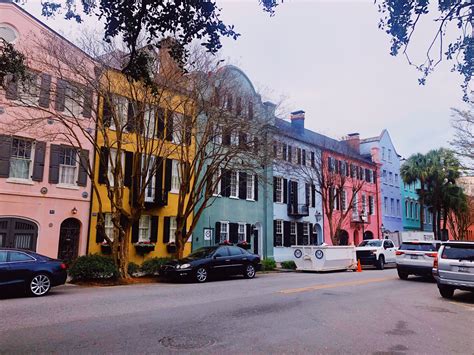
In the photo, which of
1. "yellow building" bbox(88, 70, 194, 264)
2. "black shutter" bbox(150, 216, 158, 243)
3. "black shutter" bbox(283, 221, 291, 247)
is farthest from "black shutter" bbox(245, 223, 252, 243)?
"black shutter" bbox(150, 216, 158, 243)

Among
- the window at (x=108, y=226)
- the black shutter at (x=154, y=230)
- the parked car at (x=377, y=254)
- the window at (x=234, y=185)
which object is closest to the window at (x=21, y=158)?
the window at (x=108, y=226)

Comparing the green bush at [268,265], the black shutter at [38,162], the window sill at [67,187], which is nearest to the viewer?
the black shutter at [38,162]

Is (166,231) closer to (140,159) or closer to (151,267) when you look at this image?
(151,267)

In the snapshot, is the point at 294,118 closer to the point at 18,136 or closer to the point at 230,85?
the point at 230,85

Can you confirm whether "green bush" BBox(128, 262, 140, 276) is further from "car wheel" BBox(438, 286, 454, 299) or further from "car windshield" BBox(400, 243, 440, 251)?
"car wheel" BBox(438, 286, 454, 299)

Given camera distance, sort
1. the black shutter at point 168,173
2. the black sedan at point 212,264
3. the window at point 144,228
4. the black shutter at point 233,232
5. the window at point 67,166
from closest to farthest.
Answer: the black sedan at point 212,264 < the window at point 67,166 < the window at point 144,228 < the black shutter at point 168,173 < the black shutter at point 233,232

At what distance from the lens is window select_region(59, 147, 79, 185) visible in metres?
20.0

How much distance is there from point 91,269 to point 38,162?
624 cm

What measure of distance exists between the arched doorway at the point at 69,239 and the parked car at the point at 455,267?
15637mm

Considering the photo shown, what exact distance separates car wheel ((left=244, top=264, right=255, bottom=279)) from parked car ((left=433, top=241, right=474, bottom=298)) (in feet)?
26.8

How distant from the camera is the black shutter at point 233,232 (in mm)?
27828

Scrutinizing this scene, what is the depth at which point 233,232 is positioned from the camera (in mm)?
27969

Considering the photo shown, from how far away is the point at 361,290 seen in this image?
13664 mm

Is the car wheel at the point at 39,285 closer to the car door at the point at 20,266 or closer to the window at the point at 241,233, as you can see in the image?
the car door at the point at 20,266
